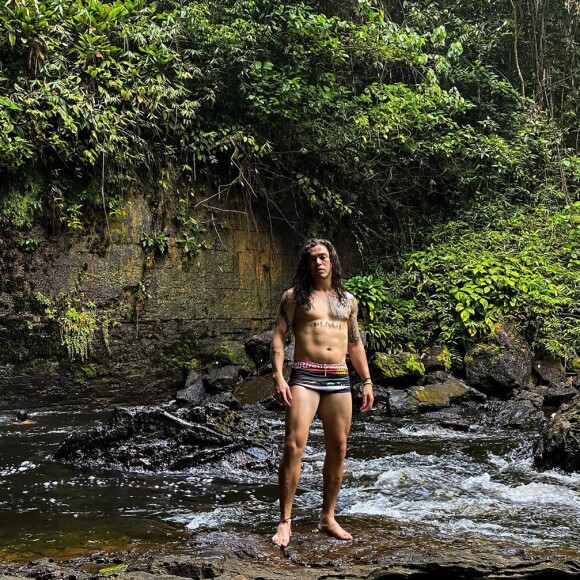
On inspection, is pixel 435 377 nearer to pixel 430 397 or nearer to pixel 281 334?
pixel 430 397

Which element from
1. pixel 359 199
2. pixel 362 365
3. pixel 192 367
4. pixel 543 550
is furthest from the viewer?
pixel 359 199

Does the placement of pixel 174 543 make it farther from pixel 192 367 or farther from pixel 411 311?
pixel 411 311

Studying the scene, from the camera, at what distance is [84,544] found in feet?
11.6

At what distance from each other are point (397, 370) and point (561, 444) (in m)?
3.96

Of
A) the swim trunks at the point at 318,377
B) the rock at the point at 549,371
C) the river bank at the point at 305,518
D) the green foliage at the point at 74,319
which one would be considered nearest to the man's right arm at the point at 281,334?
the swim trunks at the point at 318,377

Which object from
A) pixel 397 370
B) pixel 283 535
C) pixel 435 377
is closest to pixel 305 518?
pixel 283 535

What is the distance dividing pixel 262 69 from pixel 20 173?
4222 mm

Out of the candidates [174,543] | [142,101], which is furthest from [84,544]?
[142,101]

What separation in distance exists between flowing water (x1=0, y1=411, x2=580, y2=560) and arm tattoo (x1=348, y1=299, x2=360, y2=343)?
120 cm

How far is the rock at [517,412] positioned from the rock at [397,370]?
1.15 meters

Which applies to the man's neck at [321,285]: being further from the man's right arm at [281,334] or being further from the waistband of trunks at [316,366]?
the waistband of trunks at [316,366]

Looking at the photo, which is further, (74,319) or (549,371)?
(549,371)

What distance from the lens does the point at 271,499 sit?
4598 mm

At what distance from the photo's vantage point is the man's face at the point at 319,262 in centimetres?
388
